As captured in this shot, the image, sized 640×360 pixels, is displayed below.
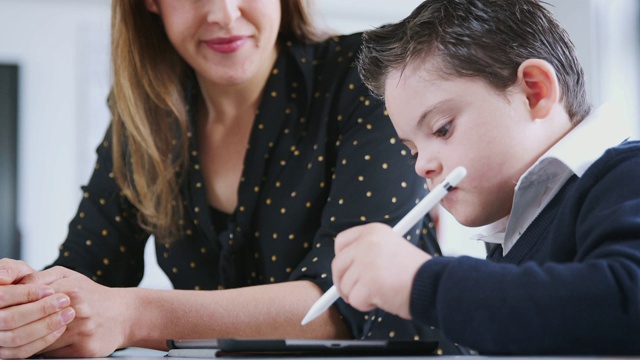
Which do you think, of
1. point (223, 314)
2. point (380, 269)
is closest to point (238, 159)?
point (223, 314)

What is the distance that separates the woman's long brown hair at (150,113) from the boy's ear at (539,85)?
634mm

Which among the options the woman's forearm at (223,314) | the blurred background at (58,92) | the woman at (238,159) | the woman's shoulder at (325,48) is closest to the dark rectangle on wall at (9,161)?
the blurred background at (58,92)

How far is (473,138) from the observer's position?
89 cm

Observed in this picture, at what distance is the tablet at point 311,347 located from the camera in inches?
29.9

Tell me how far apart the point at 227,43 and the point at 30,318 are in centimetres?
58

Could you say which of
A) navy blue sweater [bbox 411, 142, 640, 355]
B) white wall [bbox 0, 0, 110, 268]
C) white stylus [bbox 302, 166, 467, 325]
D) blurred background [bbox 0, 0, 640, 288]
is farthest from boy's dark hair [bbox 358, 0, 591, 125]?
white wall [bbox 0, 0, 110, 268]

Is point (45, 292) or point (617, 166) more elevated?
point (617, 166)

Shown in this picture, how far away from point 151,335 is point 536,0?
0.61 metres

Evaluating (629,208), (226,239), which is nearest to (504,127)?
(629,208)

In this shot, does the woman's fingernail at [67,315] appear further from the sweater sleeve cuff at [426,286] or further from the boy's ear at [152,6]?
the boy's ear at [152,6]

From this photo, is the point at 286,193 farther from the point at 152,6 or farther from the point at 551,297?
the point at 551,297

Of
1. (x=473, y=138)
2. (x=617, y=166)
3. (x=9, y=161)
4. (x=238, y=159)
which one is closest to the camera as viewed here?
(x=617, y=166)

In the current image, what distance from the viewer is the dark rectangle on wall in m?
3.82

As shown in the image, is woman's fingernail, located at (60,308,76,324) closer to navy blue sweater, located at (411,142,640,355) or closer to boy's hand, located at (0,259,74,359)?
boy's hand, located at (0,259,74,359)
